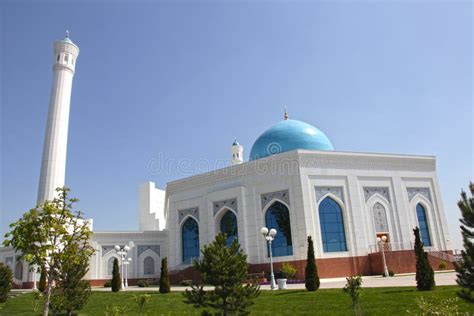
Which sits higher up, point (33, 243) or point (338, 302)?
point (33, 243)

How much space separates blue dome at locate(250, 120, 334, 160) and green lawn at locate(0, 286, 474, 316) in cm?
1278

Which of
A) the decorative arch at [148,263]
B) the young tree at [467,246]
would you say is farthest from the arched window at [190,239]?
the young tree at [467,246]

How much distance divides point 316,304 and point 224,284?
5014 millimetres

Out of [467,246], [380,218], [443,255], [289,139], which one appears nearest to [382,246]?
[380,218]

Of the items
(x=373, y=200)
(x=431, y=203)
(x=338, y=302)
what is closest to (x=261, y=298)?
(x=338, y=302)

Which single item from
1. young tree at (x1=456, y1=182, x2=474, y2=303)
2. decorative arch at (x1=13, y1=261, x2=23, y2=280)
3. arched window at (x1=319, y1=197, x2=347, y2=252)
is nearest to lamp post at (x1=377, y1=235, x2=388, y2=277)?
arched window at (x1=319, y1=197, x2=347, y2=252)

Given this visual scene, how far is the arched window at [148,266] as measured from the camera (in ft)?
96.4

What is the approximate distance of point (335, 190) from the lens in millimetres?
22547

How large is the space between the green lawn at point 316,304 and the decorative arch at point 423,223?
1227 centimetres

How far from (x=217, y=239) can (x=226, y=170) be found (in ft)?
57.1

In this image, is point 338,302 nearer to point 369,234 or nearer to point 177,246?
point 369,234

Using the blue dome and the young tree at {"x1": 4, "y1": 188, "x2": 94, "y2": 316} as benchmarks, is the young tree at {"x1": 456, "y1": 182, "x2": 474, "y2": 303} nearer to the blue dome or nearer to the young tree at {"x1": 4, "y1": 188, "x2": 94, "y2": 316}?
the young tree at {"x1": 4, "y1": 188, "x2": 94, "y2": 316}

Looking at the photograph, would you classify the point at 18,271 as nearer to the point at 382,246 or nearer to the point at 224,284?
the point at 382,246

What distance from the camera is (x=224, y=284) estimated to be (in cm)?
725
